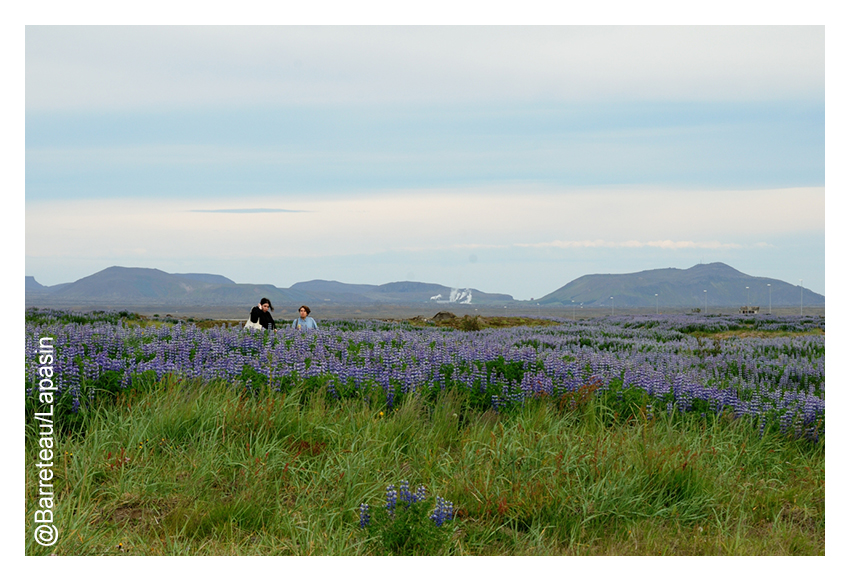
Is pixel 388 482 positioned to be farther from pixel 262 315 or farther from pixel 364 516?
pixel 262 315

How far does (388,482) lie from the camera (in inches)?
227

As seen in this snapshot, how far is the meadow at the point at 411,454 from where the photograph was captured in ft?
16.2

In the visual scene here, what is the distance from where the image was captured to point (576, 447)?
611 cm

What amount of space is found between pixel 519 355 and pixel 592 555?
4.83 meters

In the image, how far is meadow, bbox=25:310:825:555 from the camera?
495 cm

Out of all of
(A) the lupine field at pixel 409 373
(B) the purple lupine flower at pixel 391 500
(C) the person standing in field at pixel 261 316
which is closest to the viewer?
(B) the purple lupine flower at pixel 391 500

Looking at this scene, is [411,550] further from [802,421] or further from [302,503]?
[802,421]

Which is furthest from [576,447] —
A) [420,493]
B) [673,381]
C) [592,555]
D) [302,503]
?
[673,381]

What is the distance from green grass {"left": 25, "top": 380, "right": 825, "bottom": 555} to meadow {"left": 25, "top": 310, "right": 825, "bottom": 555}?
0.08ft

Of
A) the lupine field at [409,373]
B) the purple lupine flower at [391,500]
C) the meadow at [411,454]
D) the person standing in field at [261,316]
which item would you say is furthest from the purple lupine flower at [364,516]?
the person standing in field at [261,316]

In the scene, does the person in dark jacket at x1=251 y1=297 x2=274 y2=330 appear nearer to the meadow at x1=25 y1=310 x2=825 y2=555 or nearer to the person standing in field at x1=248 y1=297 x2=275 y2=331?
the person standing in field at x1=248 y1=297 x2=275 y2=331

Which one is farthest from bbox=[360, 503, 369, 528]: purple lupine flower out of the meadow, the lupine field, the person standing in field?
the person standing in field

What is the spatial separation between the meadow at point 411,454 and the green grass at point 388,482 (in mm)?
23

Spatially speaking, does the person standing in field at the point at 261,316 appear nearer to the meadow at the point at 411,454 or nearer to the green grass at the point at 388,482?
the meadow at the point at 411,454
